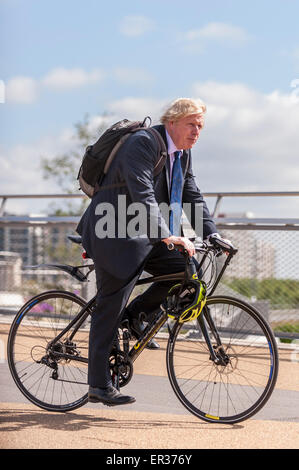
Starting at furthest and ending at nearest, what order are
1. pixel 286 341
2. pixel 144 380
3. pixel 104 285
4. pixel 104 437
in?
pixel 286 341
pixel 144 380
pixel 104 285
pixel 104 437

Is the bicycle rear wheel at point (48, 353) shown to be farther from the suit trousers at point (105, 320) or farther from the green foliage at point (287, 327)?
the green foliage at point (287, 327)

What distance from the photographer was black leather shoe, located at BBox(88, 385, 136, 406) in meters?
3.94

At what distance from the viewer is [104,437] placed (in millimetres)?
3721

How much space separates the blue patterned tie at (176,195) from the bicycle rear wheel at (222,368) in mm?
476

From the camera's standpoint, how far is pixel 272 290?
316 inches

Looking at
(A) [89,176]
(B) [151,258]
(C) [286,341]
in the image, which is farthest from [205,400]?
(C) [286,341]

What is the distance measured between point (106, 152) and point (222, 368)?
4.45ft

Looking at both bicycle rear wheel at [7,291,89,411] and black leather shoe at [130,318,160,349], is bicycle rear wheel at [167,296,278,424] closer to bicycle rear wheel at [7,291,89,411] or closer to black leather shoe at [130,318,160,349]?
black leather shoe at [130,318,160,349]

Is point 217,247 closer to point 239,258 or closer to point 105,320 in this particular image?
point 105,320

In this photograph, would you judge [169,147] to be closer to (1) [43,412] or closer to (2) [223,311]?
(2) [223,311]

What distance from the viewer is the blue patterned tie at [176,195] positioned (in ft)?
13.4

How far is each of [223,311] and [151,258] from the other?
0.52m

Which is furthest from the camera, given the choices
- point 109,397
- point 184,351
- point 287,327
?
point 287,327

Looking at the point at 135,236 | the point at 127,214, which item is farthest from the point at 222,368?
the point at 127,214
